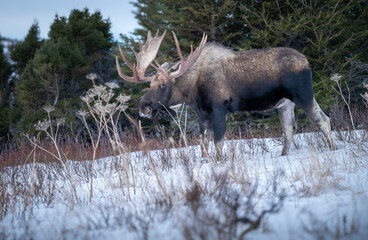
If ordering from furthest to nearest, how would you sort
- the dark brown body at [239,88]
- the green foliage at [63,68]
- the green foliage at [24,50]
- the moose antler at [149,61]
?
1. the green foliage at [24,50]
2. the green foliage at [63,68]
3. the moose antler at [149,61]
4. the dark brown body at [239,88]

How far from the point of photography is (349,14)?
750 centimetres

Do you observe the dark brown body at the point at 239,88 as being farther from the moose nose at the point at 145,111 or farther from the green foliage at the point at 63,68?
the green foliage at the point at 63,68

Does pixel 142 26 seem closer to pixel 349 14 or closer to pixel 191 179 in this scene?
pixel 349 14

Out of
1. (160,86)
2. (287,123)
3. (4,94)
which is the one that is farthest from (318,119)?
(4,94)

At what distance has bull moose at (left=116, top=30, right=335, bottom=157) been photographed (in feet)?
11.2

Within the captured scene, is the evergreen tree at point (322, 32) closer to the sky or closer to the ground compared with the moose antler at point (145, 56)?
closer to the sky

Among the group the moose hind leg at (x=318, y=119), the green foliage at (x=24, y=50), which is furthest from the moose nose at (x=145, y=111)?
the green foliage at (x=24, y=50)

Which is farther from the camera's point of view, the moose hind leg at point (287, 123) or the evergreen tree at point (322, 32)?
the evergreen tree at point (322, 32)

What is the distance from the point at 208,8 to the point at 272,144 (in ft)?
16.5

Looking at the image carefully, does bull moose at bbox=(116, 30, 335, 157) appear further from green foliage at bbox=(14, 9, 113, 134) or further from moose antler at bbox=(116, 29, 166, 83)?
green foliage at bbox=(14, 9, 113, 134)

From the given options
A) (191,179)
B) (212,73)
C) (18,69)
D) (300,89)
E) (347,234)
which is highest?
(18,69)

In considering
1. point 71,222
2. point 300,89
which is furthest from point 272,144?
point 71,222

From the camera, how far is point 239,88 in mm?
3611

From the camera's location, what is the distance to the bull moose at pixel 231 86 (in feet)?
11.2
